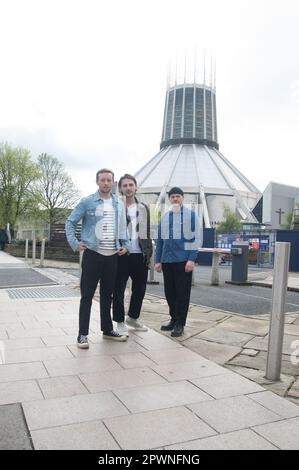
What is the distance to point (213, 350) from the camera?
444cm

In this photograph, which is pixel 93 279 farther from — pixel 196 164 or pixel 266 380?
pixel 196 164

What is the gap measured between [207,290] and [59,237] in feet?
53.6

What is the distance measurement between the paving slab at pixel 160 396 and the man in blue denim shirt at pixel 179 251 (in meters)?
1.65

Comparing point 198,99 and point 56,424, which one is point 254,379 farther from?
point 198,99

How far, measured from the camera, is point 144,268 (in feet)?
17.1

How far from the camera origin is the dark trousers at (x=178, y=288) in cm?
508

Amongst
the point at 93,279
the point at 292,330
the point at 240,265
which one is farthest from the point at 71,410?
the point at 240,265

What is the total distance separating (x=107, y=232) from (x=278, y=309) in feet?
6.36

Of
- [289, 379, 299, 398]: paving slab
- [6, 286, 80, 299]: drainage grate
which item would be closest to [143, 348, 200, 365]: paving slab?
[289, 379, 299, 398]: paving slab

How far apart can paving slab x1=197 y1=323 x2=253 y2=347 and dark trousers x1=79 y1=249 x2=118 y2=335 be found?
1.22 m

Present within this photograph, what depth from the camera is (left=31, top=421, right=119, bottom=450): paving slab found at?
2342 millimetres

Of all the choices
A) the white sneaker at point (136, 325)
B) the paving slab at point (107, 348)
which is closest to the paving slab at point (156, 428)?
the paving slab at point (107, 348)

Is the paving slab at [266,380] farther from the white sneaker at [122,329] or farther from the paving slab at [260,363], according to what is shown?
the white sneaker at [122,329]

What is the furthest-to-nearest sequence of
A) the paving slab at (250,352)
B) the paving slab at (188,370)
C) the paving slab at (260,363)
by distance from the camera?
the paving slab at (250,352), the paving slab at (260,363), the paving slab at (188,370)
